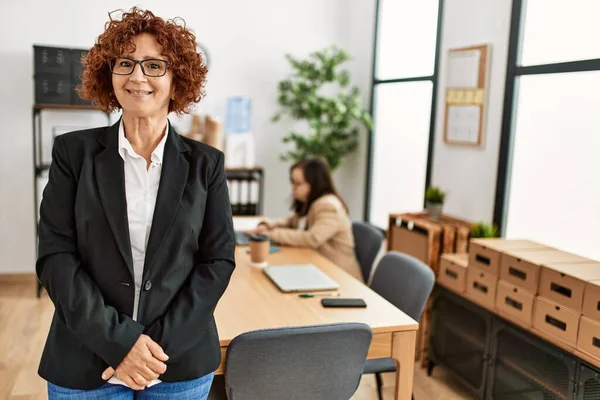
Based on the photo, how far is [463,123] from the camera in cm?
375

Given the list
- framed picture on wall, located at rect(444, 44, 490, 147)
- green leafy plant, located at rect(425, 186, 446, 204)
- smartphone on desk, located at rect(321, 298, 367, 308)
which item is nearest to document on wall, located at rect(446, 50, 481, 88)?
framed picture on wall, located at rect(444, 44, 490, 147)

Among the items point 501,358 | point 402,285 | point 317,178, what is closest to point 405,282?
point 402,285

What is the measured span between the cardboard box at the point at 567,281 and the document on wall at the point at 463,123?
1259 mm

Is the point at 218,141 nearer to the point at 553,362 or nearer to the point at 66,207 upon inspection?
the point at 553,362

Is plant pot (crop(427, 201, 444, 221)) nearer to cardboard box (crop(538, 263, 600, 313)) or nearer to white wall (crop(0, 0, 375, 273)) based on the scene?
cardboard box (crop(538, 263, 600, 313))

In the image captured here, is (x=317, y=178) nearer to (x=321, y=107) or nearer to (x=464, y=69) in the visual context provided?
(x=464, y=69)

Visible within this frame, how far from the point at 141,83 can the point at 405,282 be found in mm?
1549

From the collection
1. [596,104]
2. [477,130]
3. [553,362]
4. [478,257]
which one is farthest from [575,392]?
[477,130]

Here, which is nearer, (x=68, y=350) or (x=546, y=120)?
(x=68, y=350)

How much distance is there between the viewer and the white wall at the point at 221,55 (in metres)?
4.62

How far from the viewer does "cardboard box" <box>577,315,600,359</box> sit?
2254 mm

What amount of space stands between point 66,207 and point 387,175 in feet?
12.4

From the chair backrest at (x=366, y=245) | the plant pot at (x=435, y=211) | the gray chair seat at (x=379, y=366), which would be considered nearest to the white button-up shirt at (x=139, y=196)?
the gray chair seat at (x=379, y=366)

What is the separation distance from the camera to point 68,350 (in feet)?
4.45
